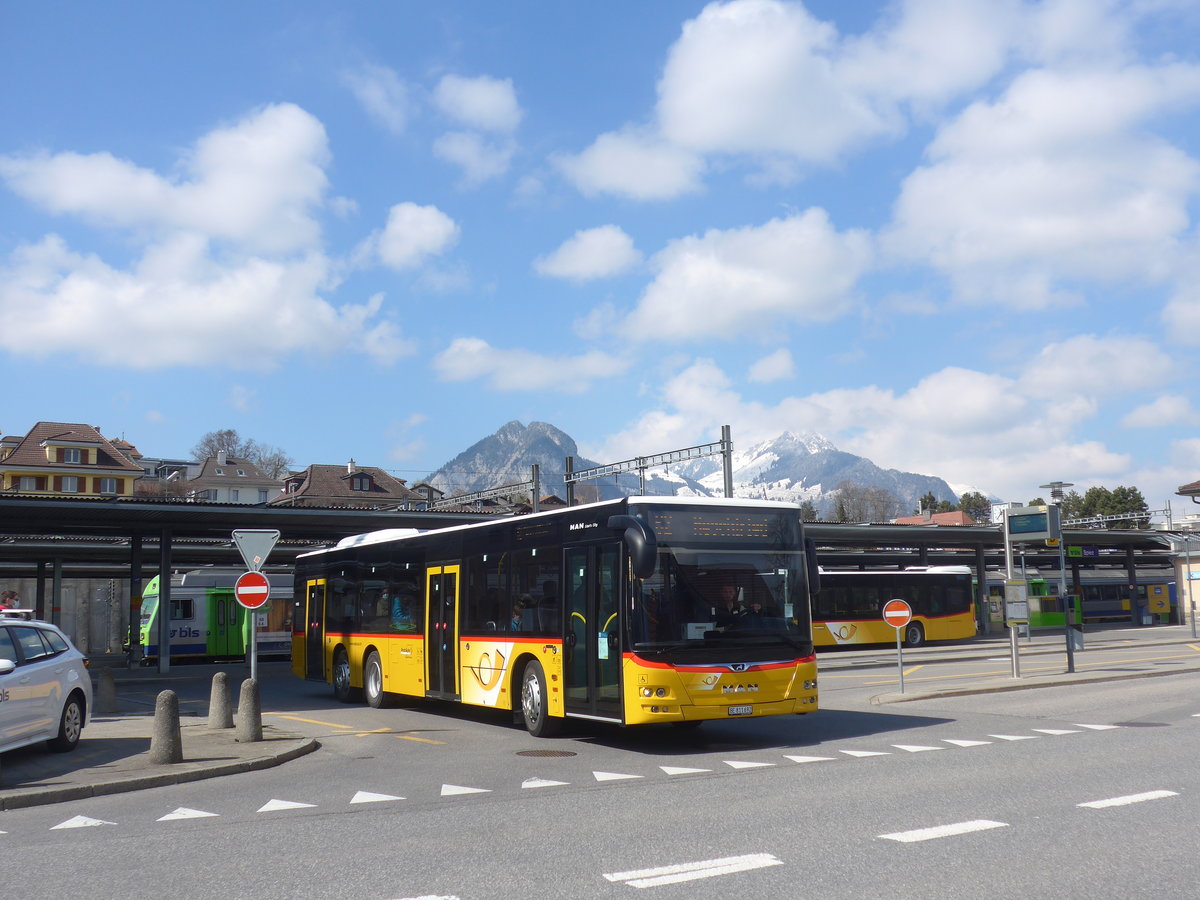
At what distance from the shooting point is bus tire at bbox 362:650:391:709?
64.6ft

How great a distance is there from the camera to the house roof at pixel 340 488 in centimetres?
10306

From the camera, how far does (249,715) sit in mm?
13773

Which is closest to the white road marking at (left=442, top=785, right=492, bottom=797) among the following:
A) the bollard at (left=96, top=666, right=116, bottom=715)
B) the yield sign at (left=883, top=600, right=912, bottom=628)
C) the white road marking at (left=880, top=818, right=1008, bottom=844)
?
the white road marking at (left=880, top=818, right=1008, bottom=844)

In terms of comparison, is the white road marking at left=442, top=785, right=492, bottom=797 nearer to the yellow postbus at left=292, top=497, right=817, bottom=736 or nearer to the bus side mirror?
the yellow postbus at left=292, top=497, right=817, bottom=736

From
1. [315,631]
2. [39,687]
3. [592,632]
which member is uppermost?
[592,632]

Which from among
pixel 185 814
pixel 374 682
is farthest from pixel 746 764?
pixel 374 682

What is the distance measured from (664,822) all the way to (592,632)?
5232mm

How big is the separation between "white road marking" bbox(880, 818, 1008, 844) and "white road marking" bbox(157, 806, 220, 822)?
5.29 meters

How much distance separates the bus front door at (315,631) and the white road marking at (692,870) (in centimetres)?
1699

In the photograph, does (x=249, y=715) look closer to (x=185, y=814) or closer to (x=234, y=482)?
(x=185, y=814)

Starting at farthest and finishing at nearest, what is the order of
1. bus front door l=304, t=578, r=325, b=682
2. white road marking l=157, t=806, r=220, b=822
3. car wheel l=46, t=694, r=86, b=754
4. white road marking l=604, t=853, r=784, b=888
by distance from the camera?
bus front door l=304, t=578, r=325, b=682 → car wheel l=46, t=694, r=86, b=754 → white road marking l=157, t=806, r=220, b=822 → white road marking l=604, t=853, r=784, b=888

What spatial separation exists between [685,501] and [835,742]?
3502mm

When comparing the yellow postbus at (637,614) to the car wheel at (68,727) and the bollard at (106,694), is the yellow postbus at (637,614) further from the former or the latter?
the bollard at (106,694)

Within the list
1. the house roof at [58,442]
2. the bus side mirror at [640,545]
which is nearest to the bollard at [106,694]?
the bus side mirror at [640,545]
